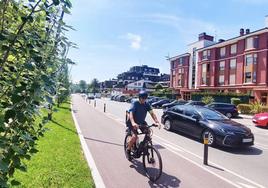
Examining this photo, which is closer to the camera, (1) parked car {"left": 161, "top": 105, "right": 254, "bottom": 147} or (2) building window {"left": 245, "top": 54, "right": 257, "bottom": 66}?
(1) parked car {"left": 161, "top": 105, "right": 254, "bottom": 147}

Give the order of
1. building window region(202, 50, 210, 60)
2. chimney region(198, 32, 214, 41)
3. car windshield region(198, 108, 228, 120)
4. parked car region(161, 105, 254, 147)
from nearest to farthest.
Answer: parked car region(161, 105, 254, 147) < car windshield region(198, 108, 228, 120) < building window region(202, 50, 210, 60) < chimney region(198, 32, 214, 41)

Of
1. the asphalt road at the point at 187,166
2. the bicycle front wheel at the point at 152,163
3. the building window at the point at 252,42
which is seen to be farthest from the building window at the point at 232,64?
the bicycle front wheel at the point at 152,163

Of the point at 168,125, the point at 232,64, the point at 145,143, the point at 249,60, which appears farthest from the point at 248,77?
the point at 145,143

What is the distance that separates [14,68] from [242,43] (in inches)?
2107

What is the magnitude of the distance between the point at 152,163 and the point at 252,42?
4621cm

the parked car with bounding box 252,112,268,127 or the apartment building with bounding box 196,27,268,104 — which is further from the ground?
the apartment building with bounding box 196,27,268,104

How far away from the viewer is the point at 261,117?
21875 millimetres

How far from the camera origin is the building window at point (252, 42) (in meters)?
47.2

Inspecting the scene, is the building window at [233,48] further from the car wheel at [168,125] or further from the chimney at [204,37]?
the car wheel at [168,125]

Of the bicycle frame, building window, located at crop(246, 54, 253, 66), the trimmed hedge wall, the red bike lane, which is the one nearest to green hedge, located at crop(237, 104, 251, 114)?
the trimmed hedge wall

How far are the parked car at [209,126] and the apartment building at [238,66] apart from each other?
32.8m

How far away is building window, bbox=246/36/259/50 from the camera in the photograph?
1857 inches

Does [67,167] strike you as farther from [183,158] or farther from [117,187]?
[183,158]

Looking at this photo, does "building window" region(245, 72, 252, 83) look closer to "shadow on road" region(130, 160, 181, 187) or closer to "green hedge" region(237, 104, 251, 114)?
"green hedge" region(237, 104, 251, 114)
